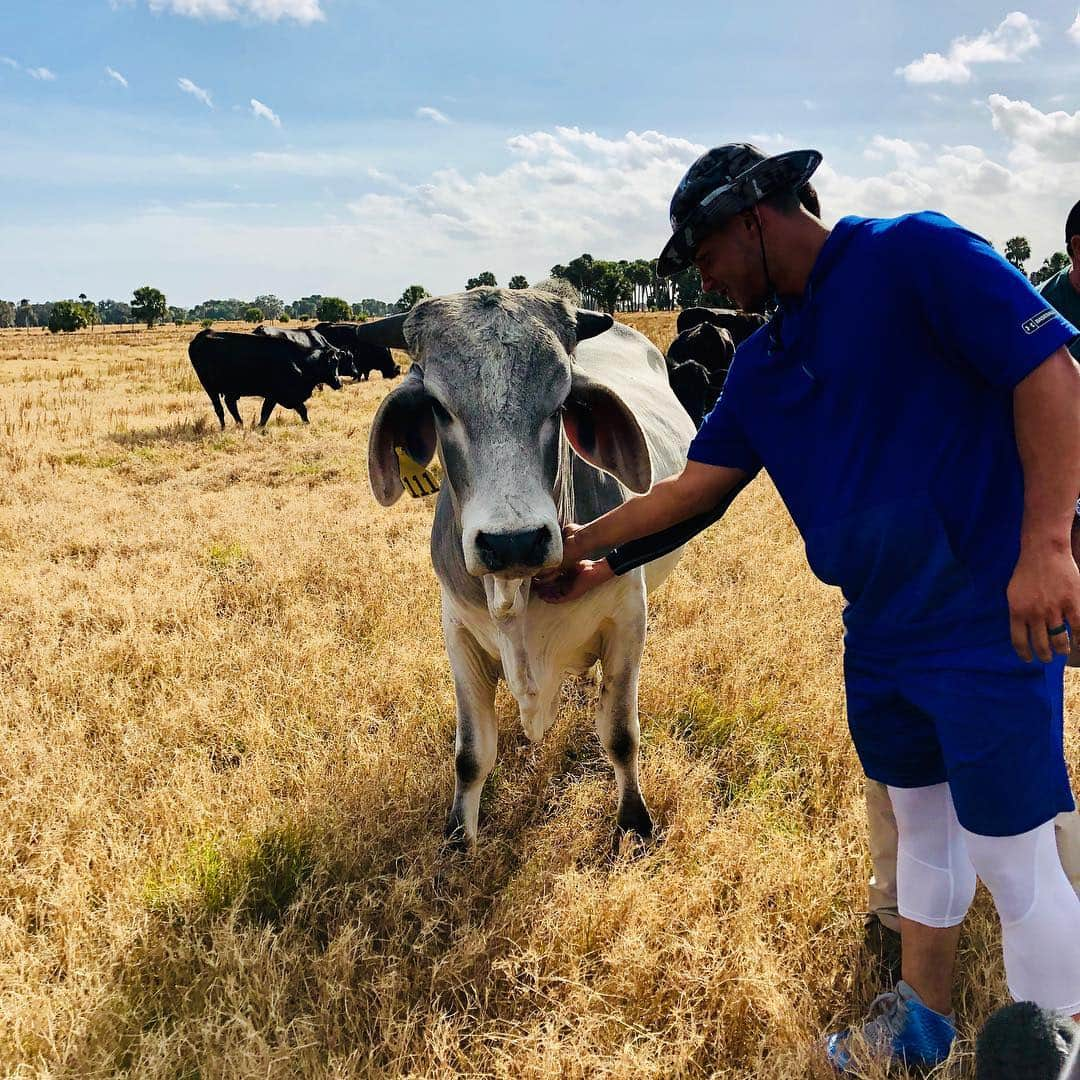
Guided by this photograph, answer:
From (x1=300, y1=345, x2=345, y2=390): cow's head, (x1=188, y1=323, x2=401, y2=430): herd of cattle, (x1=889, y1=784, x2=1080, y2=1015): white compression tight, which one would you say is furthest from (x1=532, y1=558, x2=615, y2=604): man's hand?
(x1=300, y1=345, x2=345, y2=390): cow's head

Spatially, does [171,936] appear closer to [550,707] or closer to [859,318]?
[550,707]

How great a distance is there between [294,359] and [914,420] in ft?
45.4

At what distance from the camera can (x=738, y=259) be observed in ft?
6.23

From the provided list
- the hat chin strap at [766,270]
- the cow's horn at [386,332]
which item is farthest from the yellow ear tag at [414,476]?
the hat chin strap at [766,270]

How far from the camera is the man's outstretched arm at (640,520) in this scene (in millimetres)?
2371

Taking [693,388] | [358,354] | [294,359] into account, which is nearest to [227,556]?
[693,388]

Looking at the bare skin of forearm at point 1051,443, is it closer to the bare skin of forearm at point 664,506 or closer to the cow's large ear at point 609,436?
the bare skin of forearm at point 664,506

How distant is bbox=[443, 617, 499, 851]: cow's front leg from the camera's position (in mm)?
3100

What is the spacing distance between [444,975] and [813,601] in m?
3.50

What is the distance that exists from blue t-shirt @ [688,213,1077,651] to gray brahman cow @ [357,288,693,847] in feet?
2.30

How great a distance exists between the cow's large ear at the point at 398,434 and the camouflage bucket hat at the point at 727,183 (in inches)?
34.1

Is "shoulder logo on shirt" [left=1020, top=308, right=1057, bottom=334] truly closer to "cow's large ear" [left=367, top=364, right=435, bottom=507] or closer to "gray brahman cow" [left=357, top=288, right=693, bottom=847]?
"gray brahman cow" [left=357, top=288, right=693, bottom=847]

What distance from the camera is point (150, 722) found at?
12.4ft

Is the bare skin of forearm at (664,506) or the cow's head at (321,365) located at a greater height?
the cow's head at (321,365)
